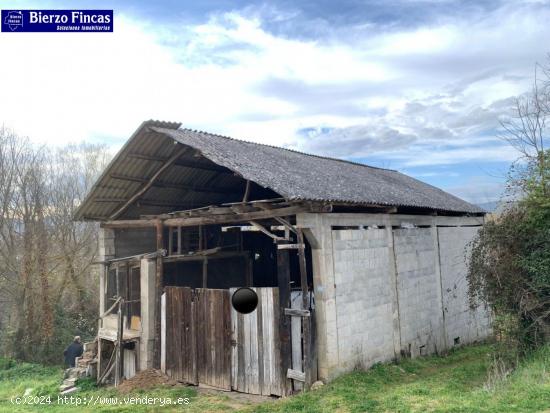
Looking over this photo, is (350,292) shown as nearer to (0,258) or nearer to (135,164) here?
(135,164)

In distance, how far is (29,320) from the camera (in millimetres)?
19141

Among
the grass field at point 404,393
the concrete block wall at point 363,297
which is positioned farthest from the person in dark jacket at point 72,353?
the concrete block wall at point 363,297

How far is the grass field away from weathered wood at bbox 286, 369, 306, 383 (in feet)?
1.33

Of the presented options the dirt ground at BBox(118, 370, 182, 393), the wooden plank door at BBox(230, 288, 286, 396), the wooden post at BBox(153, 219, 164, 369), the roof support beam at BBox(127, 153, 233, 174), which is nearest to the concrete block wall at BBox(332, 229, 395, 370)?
the wooden plank door at BBox(230, 288, 286, 396)

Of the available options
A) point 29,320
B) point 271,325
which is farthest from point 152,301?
point 29,320

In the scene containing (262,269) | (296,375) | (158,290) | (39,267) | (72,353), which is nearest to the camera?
(296,375)

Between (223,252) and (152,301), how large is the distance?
9.29ft

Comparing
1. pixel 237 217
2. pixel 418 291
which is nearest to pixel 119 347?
pixel 237 217

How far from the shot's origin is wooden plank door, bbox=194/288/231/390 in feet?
31.2

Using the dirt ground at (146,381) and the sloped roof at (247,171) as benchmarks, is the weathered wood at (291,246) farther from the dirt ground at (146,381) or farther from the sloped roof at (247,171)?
the dirt ground at (146,381)

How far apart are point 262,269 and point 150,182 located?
15.8 feet

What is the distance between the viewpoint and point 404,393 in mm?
7277

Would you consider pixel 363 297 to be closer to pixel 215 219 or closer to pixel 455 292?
pixel 215 219

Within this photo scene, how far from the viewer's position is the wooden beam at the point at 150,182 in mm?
10953
